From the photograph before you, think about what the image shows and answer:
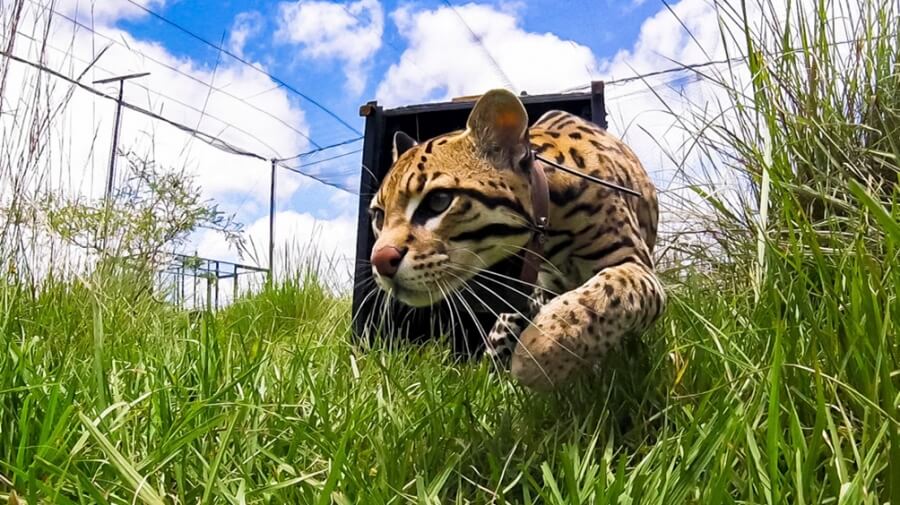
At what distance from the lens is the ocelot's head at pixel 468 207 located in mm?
1496

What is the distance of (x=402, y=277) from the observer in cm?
146

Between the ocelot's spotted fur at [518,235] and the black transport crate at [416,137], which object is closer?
the ocelot's spotted fur at [518,235]

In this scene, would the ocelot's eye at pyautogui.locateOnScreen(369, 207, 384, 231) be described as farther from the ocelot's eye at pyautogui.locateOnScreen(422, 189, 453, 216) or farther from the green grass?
the green grass

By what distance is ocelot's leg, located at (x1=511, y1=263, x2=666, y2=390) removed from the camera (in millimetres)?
1356

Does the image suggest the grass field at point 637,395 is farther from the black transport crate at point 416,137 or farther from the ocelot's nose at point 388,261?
the black transport crate at point 416,137

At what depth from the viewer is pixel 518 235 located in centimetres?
159

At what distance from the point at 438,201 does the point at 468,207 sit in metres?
0.07

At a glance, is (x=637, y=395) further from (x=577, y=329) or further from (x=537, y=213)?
(x=537, y=213)

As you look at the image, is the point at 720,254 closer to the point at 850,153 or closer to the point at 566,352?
the point at 850,153

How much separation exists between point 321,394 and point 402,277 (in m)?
0.29

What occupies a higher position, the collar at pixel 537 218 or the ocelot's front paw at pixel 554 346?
the collar at pixel 537 218

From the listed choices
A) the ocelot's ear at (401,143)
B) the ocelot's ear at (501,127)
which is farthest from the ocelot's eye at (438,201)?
the ocelot's ear at (401,143)

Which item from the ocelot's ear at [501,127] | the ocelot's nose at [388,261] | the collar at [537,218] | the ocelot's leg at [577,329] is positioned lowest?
the ocelot's leg at [577,329]

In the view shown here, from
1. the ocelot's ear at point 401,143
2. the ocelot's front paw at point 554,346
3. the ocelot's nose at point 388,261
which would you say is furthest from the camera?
the ocelot's ear at point 401,143
